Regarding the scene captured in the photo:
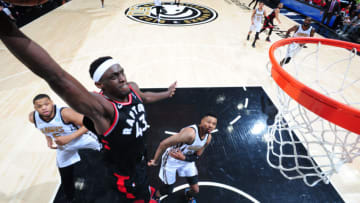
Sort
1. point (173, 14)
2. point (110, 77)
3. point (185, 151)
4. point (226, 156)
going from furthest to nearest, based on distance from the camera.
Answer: point (173, 14) → point (226, 156) → point (185, 151) → point (110, 77)

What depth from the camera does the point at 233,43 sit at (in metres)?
7.12

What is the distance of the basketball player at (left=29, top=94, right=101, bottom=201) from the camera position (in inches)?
81.8

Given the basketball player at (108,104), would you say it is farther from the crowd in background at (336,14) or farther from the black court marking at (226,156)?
the crowd in background at (336,14)

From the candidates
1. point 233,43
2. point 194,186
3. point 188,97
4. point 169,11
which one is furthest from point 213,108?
point 169,11

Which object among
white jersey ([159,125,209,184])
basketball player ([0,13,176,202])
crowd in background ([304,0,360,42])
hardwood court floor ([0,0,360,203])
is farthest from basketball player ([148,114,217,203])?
crowd in background ([304,0,360,42])

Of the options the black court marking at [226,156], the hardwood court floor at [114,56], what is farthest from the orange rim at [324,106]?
the hardwood court floor at [114,56]

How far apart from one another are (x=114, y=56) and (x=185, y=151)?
464cm

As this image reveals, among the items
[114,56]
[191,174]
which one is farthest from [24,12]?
[191,174]

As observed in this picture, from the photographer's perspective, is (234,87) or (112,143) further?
(234,87)

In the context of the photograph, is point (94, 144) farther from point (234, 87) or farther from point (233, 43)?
point (233, 43)

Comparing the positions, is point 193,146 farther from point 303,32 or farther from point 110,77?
point 303,32

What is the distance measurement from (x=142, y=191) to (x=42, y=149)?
Result: 229cm

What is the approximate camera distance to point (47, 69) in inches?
32.7

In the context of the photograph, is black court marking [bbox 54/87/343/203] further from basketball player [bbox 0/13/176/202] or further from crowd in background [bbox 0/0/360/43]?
crowd in background [bbox 0/0/360/43]
